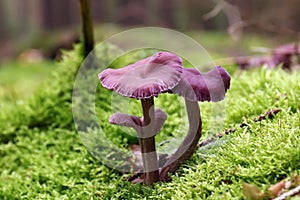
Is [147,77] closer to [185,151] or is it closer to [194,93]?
[194,93]

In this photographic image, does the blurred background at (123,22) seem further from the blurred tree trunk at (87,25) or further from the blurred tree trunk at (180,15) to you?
Result: the blurred tree trunk at (87,25)

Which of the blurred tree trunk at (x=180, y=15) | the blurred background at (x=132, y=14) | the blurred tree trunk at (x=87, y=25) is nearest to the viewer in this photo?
the blurred tree trunk at (x=87, y=25)

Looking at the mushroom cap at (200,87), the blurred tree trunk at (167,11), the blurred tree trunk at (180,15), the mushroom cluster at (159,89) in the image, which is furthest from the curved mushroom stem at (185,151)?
the blurred tree trunk at (167,11)

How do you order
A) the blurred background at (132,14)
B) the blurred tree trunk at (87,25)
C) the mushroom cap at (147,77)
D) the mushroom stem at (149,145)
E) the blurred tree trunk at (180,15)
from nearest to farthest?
the mushroom cap at (147,77) → the mushroom stem at (149,145) → the blurred tree trunk at (87,25) → the blurred background at (132,14) → the blurred tree trunk at (180,15)

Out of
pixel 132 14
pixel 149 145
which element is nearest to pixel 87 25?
pixel 149 145

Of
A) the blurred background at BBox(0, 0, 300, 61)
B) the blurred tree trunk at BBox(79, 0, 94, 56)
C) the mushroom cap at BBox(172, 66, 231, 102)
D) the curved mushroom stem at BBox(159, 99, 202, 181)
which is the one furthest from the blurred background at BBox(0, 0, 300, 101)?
the mushroom cap at BBox(172, 66, 231, 102)

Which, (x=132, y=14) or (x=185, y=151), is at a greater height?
(x=185, y=151)

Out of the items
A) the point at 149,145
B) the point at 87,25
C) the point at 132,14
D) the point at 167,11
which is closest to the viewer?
the point at 149,145
